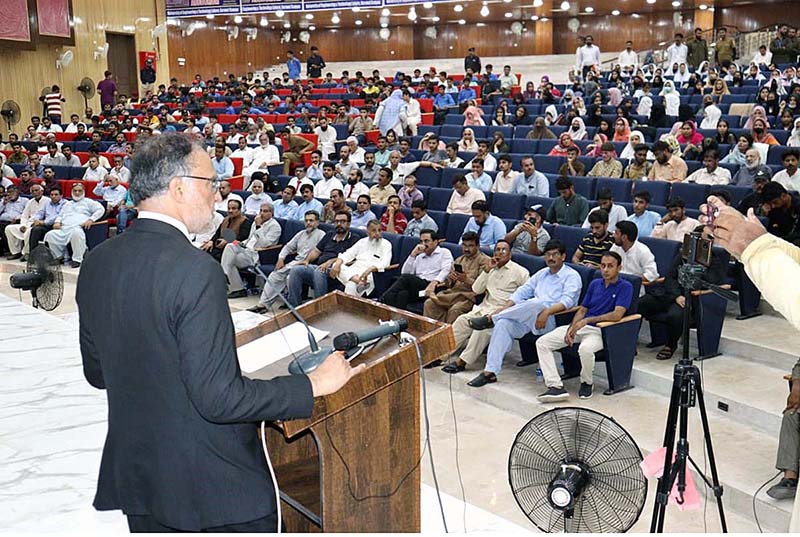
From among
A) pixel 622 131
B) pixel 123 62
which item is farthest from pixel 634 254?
pixel 123 62

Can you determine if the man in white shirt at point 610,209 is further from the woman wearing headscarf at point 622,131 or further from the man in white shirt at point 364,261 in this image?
the woman wearing headscarf at point 622,131

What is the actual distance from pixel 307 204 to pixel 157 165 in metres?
6.95

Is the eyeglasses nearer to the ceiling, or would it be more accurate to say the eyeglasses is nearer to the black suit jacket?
the black suit jacket

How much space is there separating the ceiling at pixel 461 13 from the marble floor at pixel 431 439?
16.2 meters

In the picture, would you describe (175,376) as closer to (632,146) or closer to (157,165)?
(157,165)

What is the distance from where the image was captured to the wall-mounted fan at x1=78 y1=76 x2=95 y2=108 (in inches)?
755

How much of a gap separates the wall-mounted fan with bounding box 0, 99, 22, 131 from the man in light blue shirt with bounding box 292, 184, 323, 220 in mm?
11574

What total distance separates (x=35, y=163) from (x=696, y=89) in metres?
9.79

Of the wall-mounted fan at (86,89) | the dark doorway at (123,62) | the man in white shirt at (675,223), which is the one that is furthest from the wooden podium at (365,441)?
the dark doorway at (123,62)

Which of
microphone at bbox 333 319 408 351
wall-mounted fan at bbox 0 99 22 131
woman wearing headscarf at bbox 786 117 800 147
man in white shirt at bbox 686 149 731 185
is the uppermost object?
wall-mounted fan at bbox 0 99 22 131

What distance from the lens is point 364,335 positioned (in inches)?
81.6

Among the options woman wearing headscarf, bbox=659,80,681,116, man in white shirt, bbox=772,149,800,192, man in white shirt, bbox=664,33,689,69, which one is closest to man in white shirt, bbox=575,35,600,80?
man in white shirt, bbox=664,33,689,69

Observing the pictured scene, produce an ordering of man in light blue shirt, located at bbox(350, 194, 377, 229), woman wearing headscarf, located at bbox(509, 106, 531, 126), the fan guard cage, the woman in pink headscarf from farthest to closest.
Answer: the woman in pink headscarf, woman wearing headscarf, located at bbox(509, 106, 531, 126), man in light blue shirt, located at bbox(350, 194, 377, 229), the fan guard cage

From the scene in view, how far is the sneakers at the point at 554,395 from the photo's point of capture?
5.06m
